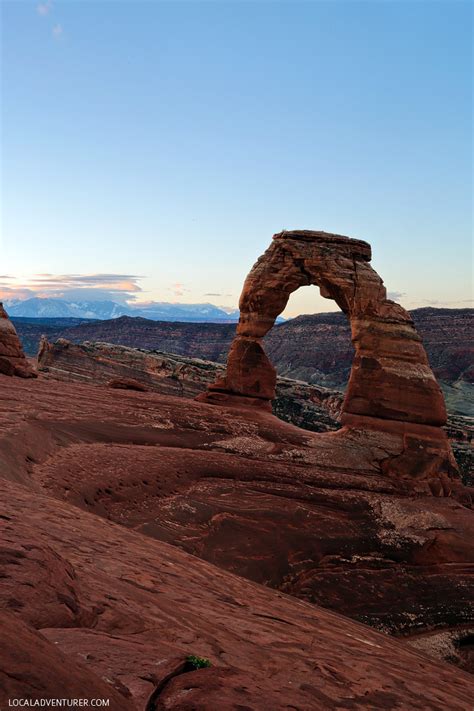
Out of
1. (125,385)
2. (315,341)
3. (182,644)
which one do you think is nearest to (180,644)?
(182,644)

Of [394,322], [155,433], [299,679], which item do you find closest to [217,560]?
[155,433]

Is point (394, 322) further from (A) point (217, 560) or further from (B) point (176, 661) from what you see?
(B) point (176, 661)

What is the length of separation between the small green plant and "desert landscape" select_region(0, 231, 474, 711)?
0.8 inches

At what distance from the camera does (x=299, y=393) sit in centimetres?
5062

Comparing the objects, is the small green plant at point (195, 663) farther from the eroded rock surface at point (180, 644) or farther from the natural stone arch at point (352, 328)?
the natural stone arch at point (352, 328)

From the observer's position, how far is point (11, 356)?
91.6 ft

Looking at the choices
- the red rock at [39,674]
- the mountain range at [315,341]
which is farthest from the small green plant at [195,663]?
the mountain range at [315,341]

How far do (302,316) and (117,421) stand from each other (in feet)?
357

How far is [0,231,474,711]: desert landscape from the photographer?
5.32 metres

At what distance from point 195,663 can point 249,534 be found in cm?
1109

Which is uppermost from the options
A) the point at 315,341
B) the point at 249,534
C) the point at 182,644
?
the point at 315,341

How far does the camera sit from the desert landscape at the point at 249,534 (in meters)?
5.32

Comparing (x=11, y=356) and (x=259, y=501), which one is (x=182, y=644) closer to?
(x=259, y=501)

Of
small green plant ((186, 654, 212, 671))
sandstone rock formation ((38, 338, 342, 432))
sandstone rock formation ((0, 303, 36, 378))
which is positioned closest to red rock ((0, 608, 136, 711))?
small green plant ((186, 654, 212, 671))
